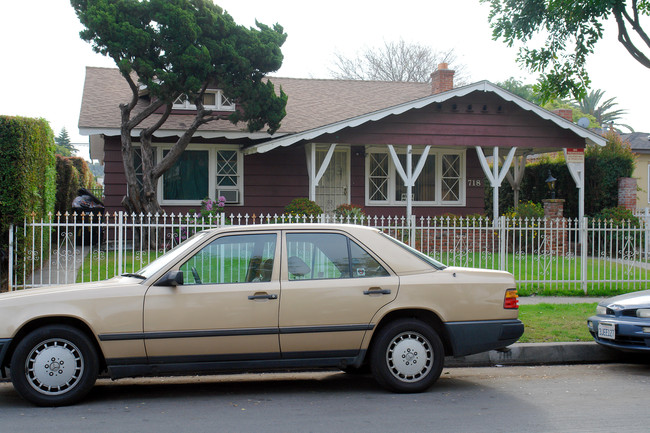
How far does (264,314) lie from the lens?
6.30 metres

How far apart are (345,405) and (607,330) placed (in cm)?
352

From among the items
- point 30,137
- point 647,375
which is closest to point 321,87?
point 30,137

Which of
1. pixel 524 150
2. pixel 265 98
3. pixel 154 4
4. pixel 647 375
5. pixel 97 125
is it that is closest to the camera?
Answer: pixel 647 375

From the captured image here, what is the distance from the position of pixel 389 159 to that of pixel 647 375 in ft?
44.7

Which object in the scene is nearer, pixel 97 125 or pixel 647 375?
pixel 647 375

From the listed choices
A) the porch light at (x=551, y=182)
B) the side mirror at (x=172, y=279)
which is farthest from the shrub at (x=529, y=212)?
the side mirror at (x=172, y=279)

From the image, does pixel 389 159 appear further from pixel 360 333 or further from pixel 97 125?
pixel 360 333

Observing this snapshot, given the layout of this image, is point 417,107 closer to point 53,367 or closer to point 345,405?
point 345,405

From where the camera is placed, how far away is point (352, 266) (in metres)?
6.62

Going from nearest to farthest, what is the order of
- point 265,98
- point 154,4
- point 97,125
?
point 154,4 → point 265,98 → point 97,125

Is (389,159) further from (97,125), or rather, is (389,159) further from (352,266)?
(352,266)

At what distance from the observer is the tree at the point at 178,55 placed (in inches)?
568

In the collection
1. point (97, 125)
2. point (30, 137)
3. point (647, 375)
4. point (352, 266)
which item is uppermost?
point (97, 125)

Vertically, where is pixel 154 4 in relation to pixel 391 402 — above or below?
above
